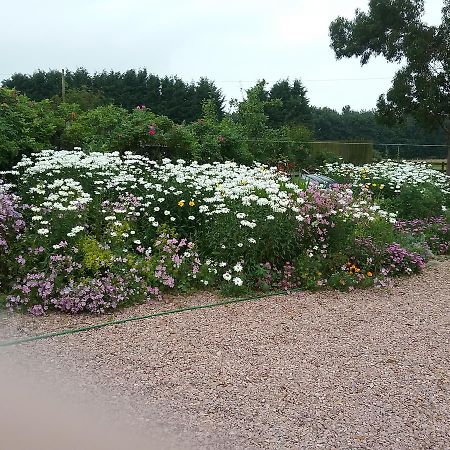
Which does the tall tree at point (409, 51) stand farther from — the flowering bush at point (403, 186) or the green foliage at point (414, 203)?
the green foliage at point (414, 203)

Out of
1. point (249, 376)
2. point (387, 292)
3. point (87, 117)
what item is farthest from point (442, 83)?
point (249, 376)

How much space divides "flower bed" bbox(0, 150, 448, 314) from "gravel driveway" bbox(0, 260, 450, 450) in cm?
28

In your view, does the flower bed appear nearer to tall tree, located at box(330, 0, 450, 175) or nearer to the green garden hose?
the green garden hose

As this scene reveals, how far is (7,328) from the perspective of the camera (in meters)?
4.28

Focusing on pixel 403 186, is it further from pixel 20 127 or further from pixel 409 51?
pixel 409 51

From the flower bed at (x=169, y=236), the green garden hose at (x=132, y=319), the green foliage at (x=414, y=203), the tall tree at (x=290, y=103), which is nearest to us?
the green garden hose at (x=132, y=319)

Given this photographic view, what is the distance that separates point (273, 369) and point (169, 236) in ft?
8.48

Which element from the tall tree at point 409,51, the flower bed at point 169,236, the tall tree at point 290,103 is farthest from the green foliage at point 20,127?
the tall tree at point 290,103

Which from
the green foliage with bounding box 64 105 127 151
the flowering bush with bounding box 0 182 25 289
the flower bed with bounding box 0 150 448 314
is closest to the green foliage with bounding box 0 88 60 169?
the green foliage with bounding box 64 105 127 151

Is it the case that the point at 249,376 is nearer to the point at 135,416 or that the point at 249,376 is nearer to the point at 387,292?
the point at 135,416

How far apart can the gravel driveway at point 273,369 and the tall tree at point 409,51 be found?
36.6ft

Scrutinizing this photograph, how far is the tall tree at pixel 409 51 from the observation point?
14.9 m

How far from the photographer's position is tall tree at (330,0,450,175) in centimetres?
1494

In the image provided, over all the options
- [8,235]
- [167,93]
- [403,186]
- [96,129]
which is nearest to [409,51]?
[403,186]
